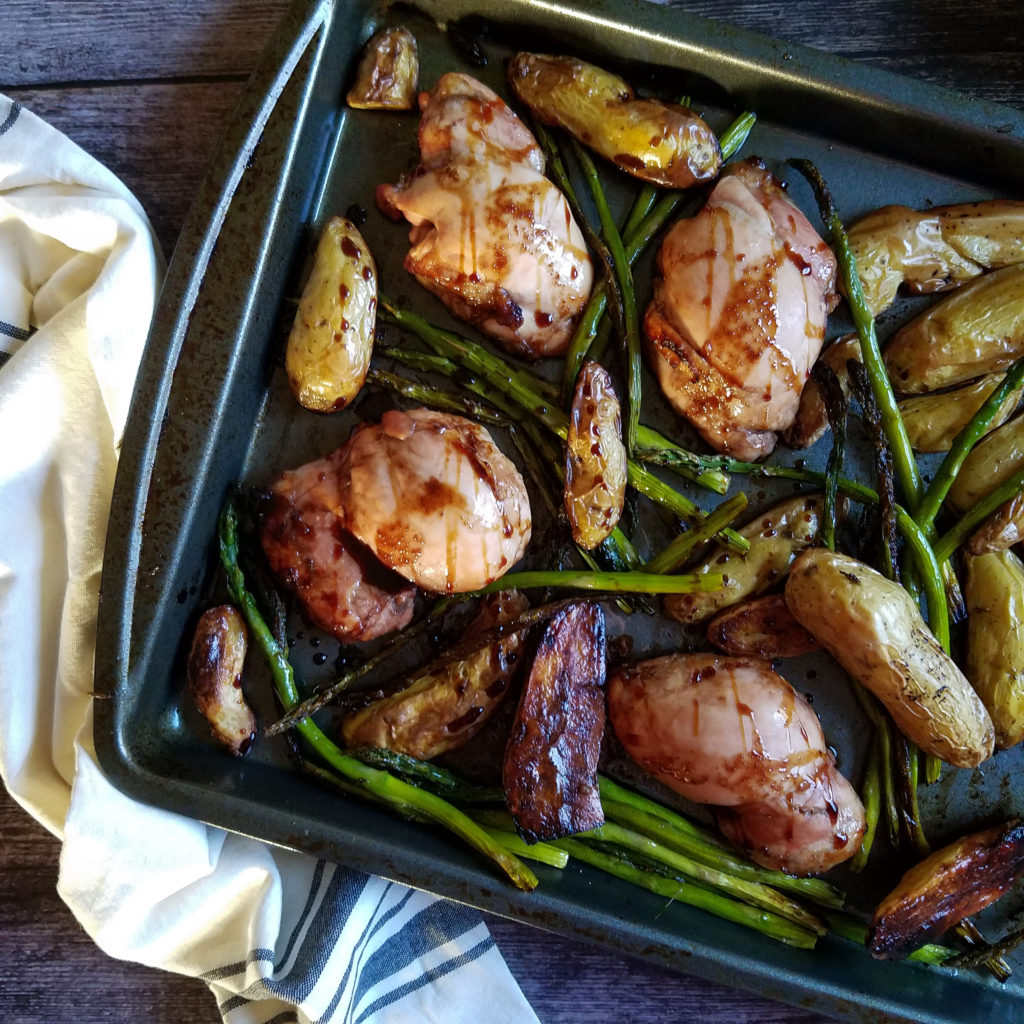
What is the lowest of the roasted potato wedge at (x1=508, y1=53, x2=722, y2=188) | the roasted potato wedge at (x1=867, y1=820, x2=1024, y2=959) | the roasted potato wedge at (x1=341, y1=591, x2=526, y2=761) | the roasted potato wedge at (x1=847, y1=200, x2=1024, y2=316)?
the roasted potato wedge at (x1=867, y1=820, x2=1024, y2=959)

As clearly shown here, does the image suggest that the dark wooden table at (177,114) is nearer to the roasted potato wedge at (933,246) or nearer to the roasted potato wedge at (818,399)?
the roasted potato wedge at (933,246)

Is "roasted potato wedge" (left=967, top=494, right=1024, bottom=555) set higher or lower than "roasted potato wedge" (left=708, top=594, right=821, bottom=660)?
higher

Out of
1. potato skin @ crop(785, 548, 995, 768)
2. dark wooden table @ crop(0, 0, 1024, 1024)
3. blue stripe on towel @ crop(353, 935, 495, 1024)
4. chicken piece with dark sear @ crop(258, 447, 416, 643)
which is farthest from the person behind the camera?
dark wooden table @ crop(0, 0, 1024, 1024)

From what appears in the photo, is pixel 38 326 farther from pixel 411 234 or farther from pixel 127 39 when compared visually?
pixel 411 234

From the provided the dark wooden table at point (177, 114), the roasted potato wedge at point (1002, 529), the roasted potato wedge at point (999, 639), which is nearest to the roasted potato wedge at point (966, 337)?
the roasted potato wedge at point (1002, 529)

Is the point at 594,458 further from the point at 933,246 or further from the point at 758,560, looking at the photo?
the point at 933,246

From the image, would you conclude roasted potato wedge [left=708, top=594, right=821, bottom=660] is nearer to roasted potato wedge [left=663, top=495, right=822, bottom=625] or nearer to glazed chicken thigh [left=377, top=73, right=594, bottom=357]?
roasted potato wedge [left=663, top=495, right=822, bottom=625]

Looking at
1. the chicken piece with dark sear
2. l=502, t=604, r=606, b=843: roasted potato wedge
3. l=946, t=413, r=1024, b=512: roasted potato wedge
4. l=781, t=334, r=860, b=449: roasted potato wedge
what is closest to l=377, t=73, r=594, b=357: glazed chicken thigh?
the chicken piece with dark sear

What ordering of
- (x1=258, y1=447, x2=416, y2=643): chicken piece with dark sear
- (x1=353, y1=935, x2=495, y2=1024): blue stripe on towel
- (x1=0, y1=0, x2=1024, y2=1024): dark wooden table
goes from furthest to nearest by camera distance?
(x1=0, y1=0, x2=1024, y2=1024): dark wooden table
(x1=353, y1=935, x2=495, y2=1024): blue stripe on towel
(x1=258, y1=447, x2=416, y2=643): chicken piece with dark sear
